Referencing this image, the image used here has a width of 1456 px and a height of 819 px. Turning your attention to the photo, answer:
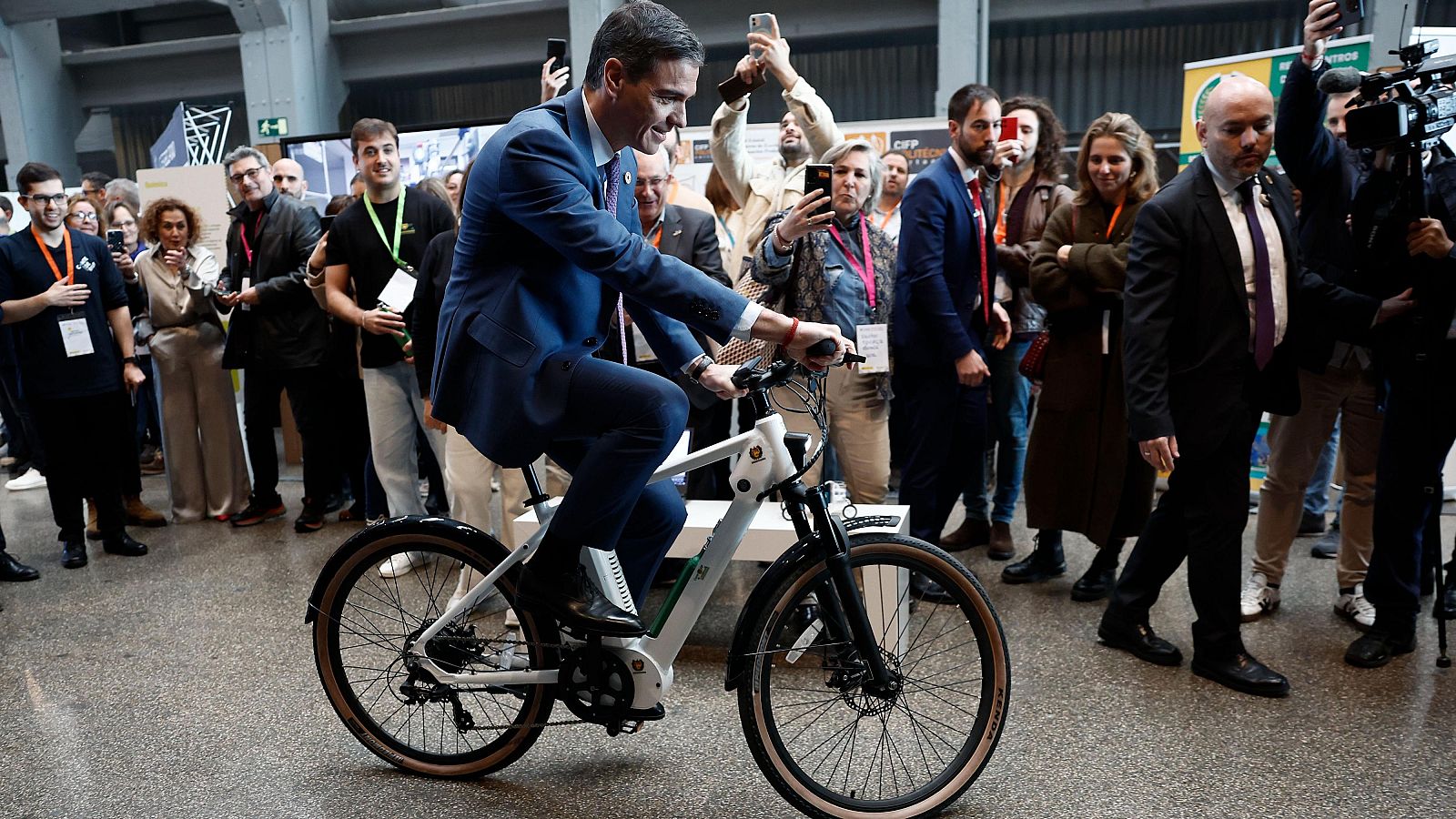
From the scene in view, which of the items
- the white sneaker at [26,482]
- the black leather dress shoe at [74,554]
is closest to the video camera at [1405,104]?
the black leather dress shoe at [74,554]

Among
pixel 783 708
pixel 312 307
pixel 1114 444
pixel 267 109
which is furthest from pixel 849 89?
pixel 783 708

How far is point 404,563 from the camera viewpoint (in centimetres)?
261

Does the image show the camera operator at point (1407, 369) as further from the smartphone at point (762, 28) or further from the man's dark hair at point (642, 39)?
the man's dark hair at point (642, 39)

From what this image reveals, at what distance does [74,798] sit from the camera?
7.76ft

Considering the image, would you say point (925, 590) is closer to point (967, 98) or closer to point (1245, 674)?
point (1245, 674)

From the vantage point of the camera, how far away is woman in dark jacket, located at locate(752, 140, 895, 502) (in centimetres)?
331

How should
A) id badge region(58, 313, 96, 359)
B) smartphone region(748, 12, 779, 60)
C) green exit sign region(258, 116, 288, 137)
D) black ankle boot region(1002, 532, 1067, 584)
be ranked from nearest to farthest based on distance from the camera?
smartphone region(748, 12, 779, 60)
black ankle boot region(1002, 532, 1067, 584)
id badge region(58, 313, 96, 359)
green exit sign region(258, 116, 288, 137)

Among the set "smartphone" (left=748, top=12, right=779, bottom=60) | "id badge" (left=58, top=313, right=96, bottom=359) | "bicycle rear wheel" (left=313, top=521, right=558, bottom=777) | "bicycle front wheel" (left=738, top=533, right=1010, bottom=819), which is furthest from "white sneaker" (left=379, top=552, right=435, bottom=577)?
"id badge" (left=58, top=313, right=96, bottom=359)

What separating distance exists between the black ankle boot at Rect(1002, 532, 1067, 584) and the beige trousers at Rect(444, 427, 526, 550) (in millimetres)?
1758

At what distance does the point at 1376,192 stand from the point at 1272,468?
887mm

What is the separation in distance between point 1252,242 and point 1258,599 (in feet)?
4.18

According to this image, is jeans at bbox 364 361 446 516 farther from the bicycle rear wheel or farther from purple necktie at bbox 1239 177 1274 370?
purple necktie at bbox 1239 177 1274 370

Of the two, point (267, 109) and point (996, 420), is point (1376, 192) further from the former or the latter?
point (267, 109)

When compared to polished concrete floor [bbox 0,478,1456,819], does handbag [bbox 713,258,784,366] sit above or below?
above
